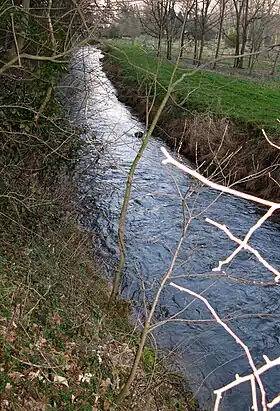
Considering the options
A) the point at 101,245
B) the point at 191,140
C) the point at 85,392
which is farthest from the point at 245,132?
the point at 85,392

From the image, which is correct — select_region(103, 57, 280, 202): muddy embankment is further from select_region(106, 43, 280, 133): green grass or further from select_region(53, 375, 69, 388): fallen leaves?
select_region(53, 375, 69, 388): fallen leaves

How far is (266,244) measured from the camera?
11.3 meters

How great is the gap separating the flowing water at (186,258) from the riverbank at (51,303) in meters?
0.64

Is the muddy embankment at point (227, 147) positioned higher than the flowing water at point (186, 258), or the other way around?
the muddy embankment at point (227, 147)

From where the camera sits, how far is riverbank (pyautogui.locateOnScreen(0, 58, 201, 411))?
5.46 meters

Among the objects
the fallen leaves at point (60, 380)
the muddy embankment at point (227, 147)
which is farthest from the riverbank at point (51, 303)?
the muddy embankment at point (227, 147)

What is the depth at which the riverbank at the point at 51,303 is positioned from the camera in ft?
17.9

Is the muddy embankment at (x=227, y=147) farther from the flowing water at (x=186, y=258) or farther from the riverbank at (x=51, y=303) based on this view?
the riverbank at (x=51, y=303)

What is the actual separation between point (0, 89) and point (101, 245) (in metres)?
3.87

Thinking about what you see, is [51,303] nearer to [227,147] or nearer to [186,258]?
[186,258]

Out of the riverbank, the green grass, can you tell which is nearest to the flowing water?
the riverbank

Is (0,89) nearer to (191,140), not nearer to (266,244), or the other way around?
(266,244)

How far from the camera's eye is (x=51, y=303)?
6742 mm

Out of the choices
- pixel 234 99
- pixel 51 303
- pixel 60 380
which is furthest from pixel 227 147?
pixel 60 380
